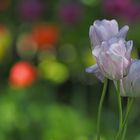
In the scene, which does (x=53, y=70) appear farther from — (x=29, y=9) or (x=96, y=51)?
(x=96, y=51)

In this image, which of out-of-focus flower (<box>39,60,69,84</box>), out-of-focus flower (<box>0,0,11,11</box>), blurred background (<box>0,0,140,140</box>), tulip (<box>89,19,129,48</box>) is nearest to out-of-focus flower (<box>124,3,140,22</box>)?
blurred background (<box>0,0,140,140</box>)

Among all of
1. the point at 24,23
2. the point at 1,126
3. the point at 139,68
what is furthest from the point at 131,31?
the point at 139,68

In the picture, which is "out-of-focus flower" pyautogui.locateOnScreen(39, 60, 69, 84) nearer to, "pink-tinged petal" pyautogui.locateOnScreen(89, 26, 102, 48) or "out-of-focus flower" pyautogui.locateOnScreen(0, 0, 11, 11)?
"out-of-focus flower" pyautogui.locateOnScreen(0, 0, 11, 11)

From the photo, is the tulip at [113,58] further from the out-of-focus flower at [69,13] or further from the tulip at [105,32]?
the out-of-focus flower at [69,13]

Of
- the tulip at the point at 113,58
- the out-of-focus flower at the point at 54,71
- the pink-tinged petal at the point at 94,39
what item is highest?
the pink-tinged petal at the point at 94,39

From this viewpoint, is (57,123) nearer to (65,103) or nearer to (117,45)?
(65,103)

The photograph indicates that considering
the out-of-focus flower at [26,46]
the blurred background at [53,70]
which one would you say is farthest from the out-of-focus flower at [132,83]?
the out-of-focus flower at [26,46]
